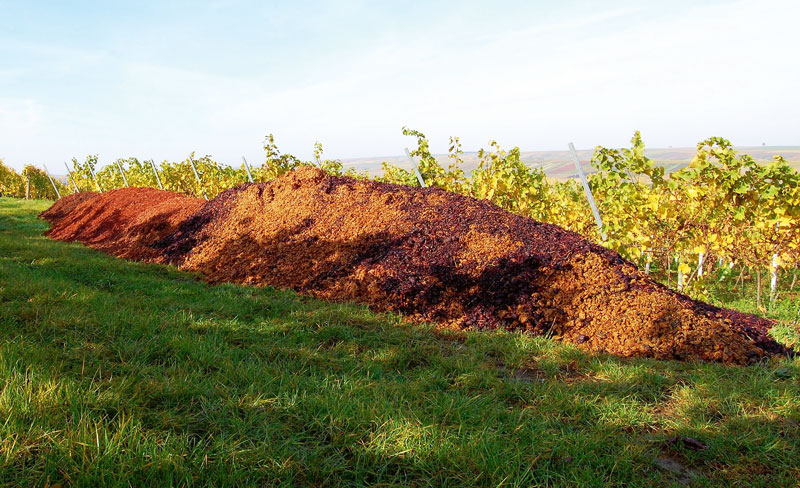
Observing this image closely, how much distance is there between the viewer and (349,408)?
2.30 meters

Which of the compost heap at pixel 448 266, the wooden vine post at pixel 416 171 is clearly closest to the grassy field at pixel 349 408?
the compost heap at pixel 448 266

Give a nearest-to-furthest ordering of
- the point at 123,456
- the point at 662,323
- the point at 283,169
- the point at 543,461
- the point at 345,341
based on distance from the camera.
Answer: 1. the point at 123,456
2. the point at 543,461
3. the point at 345,341
4. the point at 662,323
5. the point at 283,169

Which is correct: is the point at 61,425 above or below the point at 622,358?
above

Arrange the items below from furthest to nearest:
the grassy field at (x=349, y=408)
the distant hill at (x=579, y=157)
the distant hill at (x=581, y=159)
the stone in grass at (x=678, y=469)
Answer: the distant hill at (x=581, y=159) → the distant hill at (x=579, y=157) → the stone in grass at (x=678, y=469) → the grassy field at (x=349, y=408)

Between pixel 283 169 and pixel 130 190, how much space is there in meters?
5.59

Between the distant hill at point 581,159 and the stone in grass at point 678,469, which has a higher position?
the distant hill at point 581,159

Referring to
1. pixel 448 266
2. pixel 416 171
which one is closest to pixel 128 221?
pixel 416 171

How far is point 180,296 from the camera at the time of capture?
4.71 metres

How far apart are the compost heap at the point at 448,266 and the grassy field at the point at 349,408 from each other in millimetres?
458

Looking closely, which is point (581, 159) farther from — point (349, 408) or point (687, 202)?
point (349, 408)

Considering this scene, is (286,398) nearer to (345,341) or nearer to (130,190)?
(345,341)

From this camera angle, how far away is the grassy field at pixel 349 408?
6.00ft

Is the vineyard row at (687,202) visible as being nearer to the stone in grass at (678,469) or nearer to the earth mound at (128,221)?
the stone in grass at (678,469)

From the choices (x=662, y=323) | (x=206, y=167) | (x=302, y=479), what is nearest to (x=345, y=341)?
(x=302, y=479)
